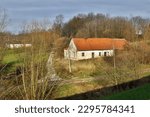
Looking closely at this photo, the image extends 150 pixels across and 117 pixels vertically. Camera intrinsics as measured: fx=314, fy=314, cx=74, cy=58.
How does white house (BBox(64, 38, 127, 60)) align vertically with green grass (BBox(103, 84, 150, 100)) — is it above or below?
below

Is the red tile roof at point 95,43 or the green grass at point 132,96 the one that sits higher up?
the green grass at point 132,96

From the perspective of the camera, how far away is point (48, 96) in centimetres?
804

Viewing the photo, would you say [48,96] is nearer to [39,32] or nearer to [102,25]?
[39,32]

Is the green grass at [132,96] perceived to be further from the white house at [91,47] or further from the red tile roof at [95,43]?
the red tile roof at [95,43]

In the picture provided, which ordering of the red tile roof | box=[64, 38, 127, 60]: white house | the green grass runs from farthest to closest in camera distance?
the red tile roof
box=[64, 38, 127, 60]: white house
the green grass

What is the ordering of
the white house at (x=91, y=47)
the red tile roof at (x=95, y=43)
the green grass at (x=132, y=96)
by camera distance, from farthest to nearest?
1. the red tile roof at (x=95, y=43)
2. the white house at (x=91, y=47)
3. the green grass at (x=132, y=96)

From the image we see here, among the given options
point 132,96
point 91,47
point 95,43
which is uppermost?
point 132,96

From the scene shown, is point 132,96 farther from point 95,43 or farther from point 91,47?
point 95,43

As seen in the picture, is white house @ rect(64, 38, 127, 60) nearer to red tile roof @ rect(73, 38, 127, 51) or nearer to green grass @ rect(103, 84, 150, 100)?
red tile roof @ rect(73, 38, 127, 51)

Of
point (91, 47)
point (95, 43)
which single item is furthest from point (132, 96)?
point (95, 43)

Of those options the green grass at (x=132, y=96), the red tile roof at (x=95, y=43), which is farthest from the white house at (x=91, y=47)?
the green grass at (x=132, y=96)

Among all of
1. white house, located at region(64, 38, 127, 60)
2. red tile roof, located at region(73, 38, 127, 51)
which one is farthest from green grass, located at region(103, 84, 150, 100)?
red tile roof, located at region(73, 38, 127, 51)

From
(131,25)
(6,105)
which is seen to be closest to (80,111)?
(6,105)

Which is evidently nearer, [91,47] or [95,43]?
[91,47]
